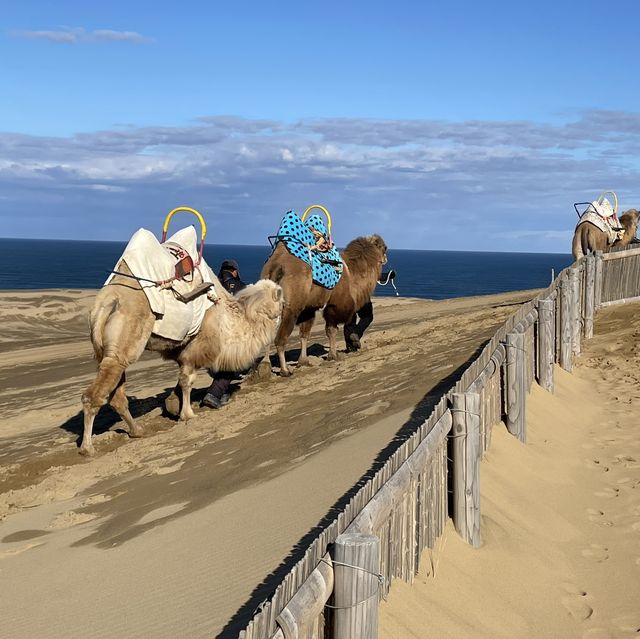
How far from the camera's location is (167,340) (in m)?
9.83

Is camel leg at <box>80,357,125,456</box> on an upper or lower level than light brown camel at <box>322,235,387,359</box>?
lower

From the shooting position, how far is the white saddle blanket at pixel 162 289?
9.26m

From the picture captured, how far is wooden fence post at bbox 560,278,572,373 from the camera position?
465 inches

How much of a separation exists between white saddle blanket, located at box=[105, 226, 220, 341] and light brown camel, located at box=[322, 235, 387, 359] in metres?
4.15

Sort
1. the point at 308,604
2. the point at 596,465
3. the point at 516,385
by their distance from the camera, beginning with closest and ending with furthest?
the point at 308,604 → the point at 516,385 → the point at 596,465

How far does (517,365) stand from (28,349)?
15520 millimetres

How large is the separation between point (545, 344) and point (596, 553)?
4.33 m

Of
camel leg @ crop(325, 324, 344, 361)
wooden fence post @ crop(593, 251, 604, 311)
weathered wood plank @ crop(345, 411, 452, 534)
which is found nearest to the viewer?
weathered wood plank @ crop(345, 411, 452, 534)

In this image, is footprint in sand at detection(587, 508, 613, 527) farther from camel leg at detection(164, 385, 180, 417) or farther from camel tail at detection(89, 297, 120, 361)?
camel leg at detection(164, 385, 180, 417)

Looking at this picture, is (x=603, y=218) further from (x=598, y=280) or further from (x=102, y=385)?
(x=102, y=385)

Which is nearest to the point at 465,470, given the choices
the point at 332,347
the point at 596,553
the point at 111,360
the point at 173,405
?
the point at 596,553

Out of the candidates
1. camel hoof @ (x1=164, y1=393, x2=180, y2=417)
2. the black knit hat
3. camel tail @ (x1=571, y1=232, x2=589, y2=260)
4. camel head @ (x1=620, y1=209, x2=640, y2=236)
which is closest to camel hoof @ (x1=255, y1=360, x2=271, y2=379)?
the black knit hat

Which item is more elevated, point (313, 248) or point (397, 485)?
point (313, 248)

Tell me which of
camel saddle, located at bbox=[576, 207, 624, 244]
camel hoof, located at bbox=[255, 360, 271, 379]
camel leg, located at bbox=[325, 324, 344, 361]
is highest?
camel saddle, located at bbox=[576, 207, 624, 244]
